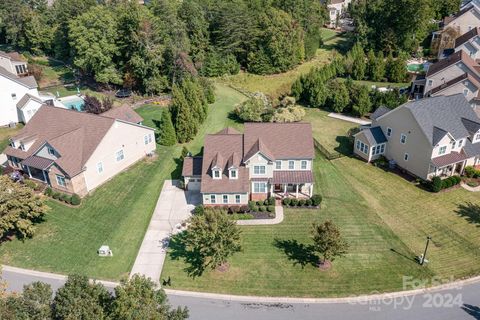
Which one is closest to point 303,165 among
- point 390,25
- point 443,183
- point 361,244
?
point 361,244

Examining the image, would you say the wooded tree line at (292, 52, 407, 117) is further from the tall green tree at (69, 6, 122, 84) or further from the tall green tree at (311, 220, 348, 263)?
the tall green tree at (311, 220, 348, 263)

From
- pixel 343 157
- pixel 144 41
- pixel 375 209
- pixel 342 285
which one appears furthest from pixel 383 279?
pixel 144 41

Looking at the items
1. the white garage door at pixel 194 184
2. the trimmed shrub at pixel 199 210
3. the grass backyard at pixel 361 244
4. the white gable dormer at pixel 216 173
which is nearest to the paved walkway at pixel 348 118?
the grass backyard at pixel 361 244

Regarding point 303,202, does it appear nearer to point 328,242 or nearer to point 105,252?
point 328,242

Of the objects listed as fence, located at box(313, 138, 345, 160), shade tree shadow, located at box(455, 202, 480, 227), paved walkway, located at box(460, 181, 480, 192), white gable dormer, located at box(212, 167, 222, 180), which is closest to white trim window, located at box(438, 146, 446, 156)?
paved walkway, located at box(460, 181, 480, 192)

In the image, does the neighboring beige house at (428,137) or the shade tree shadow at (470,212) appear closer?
the shade tree shadow at (470,212)

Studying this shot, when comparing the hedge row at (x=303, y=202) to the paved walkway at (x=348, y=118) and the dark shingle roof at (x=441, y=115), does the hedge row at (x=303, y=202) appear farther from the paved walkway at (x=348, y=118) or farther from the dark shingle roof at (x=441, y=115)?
the paved walkway at (x=348, y=118)
